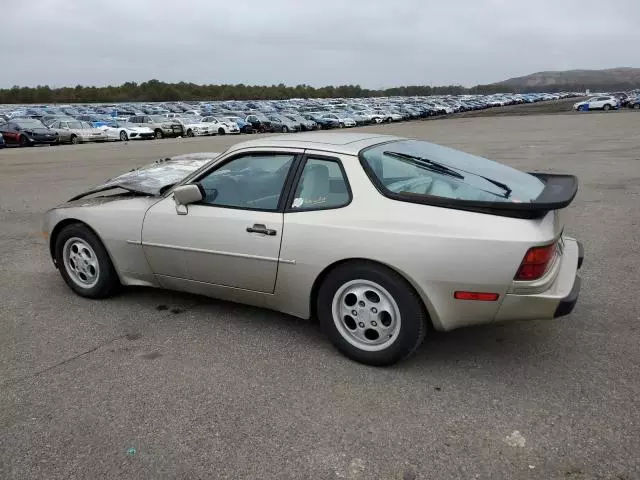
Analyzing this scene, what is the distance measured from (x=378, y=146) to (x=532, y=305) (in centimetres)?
152

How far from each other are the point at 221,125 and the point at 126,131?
7271 mm

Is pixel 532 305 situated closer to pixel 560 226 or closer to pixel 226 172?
pixel 560 226

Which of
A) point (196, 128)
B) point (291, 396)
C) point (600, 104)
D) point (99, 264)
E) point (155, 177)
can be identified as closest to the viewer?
point (291, 396)

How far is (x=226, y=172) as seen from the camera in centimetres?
A: 414

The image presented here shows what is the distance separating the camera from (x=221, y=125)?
38.0 metres

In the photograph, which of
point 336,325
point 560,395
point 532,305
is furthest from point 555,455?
point 336,325

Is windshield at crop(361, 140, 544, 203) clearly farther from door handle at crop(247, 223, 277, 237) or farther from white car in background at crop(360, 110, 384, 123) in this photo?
white car in background at crop(360, 110, 384, 123)

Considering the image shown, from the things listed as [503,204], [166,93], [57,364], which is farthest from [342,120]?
[166,93]

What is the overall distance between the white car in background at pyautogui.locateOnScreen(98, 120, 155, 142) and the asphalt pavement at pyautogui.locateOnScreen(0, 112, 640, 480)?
2922cm

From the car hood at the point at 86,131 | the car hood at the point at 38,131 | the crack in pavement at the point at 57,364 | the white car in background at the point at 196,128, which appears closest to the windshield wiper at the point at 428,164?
the crack in pavement at the point at 57,364

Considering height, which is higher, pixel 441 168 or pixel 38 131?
pixel 441 168

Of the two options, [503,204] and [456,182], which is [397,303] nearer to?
[503,204]

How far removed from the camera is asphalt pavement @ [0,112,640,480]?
265 centimetres

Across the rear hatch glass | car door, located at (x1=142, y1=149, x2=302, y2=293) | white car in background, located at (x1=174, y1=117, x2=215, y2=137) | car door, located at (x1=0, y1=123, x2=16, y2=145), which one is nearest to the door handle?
car door, located at (x1=142, y1=149, x2=302, y2=293)
